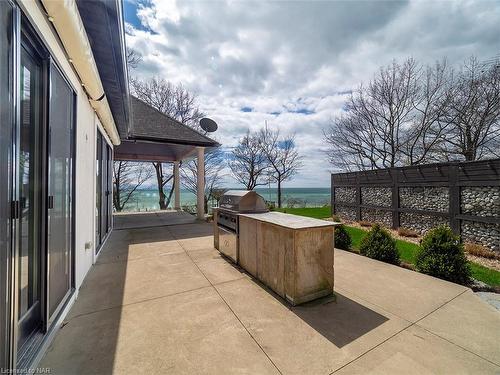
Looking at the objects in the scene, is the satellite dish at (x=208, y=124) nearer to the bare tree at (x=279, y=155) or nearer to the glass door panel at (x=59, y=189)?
the glass door panel at (x=59, y=189)

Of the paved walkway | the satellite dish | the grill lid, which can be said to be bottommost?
the paved walkway

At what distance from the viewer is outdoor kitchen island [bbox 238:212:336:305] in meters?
2.67

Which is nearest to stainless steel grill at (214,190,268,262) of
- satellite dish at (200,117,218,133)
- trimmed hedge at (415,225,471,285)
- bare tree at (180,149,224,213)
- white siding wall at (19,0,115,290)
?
white siding wall at (19,0,115,290)

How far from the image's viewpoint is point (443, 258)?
12.0 ft

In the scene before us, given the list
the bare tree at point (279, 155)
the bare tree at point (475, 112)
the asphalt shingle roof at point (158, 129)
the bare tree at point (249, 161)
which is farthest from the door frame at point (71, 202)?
the bare tree at point (279, 155)

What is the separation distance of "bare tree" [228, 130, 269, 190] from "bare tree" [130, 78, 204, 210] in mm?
4327

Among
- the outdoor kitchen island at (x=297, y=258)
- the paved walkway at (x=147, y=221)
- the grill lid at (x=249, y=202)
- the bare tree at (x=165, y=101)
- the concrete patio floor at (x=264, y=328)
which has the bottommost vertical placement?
the concrete patio floor at (x=264, y=328)

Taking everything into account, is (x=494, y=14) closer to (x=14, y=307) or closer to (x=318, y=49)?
(x=318, y=49)

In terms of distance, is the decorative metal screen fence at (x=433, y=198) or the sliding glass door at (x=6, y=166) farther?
the decorative metal screen fence at (x=433, y=198)

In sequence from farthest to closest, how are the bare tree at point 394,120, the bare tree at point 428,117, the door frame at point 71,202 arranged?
the bare tree at point 394,120
the bare tree at point 428,117
the door frame at point 71,202

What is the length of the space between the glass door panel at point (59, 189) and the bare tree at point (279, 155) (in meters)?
17.1

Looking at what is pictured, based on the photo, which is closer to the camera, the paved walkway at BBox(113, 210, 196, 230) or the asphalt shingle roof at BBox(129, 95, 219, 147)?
the asphalt shingle roof at BBox(129, 95, 219, 147)

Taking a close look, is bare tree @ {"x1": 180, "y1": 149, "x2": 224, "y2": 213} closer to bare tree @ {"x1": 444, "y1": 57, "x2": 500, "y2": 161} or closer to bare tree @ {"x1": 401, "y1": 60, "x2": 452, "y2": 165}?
bare tree @ {"x1": 401, "y1": 60, "x2": 452, "y2": 165}

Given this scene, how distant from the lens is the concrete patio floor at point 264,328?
1.80 m
